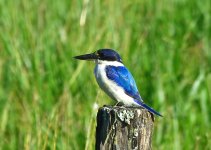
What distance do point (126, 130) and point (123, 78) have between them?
3.00 ft

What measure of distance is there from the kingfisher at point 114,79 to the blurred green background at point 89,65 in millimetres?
719

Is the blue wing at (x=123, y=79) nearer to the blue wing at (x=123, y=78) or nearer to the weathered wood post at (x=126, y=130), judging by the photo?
the blue wing at (x=123, y=78)

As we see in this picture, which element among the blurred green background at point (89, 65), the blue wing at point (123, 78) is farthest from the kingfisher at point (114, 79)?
the blurred green background at point (89, 65)

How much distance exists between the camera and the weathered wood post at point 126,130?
3.51 metres

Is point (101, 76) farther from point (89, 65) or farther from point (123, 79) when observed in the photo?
point (89, 65)

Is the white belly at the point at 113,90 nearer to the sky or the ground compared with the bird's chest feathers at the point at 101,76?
nearer to the ground

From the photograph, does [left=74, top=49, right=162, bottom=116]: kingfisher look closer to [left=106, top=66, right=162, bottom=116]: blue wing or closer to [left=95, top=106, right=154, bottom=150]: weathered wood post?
[left=106, top=66, right=162, bottom=116]: blue wing

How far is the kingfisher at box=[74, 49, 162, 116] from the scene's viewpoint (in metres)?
4.38

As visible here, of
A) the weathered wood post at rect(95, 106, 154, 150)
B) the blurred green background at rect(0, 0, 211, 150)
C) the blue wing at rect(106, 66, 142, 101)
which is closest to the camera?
the weathered wood post at rect(95, 106, 154, 150)

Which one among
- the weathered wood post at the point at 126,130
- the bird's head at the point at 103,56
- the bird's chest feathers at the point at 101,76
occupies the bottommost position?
the weathered wood post at the point at 126,130

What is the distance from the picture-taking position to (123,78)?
439cm

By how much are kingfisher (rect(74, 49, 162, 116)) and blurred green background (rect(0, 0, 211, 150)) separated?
0.72 m

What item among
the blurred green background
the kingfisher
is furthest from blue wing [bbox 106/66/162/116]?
the blurred green background

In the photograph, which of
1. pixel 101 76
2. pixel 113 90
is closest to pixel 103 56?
pixel 101 76
